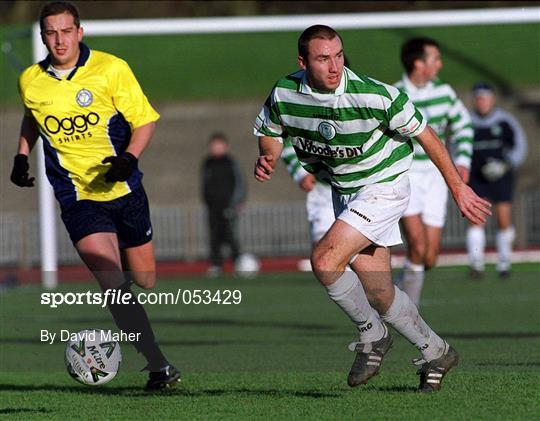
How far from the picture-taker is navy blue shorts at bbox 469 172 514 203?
17703 mm

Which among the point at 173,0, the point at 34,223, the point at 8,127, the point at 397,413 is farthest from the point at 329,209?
the point at 8,127

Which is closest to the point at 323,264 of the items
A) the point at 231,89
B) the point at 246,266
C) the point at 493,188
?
the point at 493,188

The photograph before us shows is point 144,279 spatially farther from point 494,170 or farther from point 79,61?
point 494,170

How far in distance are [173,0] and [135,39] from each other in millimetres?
5197

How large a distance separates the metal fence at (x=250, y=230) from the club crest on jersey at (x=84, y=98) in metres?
12.9

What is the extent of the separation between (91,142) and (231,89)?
20.2 metres

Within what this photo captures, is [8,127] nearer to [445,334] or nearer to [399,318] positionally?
[445,334]

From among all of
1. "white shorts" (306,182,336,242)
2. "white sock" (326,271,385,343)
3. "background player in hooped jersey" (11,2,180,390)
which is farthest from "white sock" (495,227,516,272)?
"white sock" (326,271,385,343)

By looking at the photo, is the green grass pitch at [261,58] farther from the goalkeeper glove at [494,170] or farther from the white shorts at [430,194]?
the white shorts at [430,194]

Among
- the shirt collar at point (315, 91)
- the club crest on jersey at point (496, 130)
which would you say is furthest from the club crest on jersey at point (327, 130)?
the club crest on jersey at point (496, 130)

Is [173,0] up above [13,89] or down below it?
above

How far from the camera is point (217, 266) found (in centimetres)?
1977

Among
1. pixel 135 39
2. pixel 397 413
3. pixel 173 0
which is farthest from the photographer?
pixel 135 39

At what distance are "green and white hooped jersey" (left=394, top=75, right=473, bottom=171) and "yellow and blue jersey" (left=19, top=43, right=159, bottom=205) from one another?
12.8 feet
